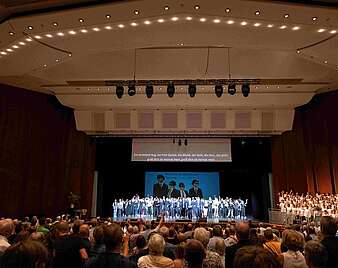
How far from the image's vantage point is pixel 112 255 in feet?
6.76

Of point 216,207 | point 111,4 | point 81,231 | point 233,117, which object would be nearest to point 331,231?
point 81,231

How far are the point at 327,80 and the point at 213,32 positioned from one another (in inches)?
211

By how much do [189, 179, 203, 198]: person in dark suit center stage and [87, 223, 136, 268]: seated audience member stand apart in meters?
12.1

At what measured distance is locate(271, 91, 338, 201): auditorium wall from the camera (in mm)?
11289

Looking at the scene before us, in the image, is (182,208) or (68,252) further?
(182,208)

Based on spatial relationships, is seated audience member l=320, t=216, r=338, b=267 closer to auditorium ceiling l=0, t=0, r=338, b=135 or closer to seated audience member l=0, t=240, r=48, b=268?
seated audience member l=0, t=240, r=48, b=268

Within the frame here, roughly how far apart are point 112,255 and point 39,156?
10.4m

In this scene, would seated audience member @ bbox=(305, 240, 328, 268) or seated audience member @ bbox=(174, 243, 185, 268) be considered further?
seated audience member @ bbox=(174, 243, 185, 268)

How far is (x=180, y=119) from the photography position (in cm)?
1233

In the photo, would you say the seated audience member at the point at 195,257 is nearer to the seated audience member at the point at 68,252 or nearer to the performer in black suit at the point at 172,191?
the seated audience member at the point at 68,252

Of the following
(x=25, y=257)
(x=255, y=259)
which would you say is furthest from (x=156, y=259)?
(x=255, y=259)

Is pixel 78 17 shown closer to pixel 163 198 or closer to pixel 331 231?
pixel 331 231

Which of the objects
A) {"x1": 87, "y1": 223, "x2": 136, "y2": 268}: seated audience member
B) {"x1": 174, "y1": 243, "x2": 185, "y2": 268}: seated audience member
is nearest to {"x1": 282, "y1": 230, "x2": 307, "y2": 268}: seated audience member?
{"x1": 174, "y1": 243, "x2": 185, "y2": 268}: seated audience member

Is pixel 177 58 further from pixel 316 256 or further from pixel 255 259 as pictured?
pixel 255 259
